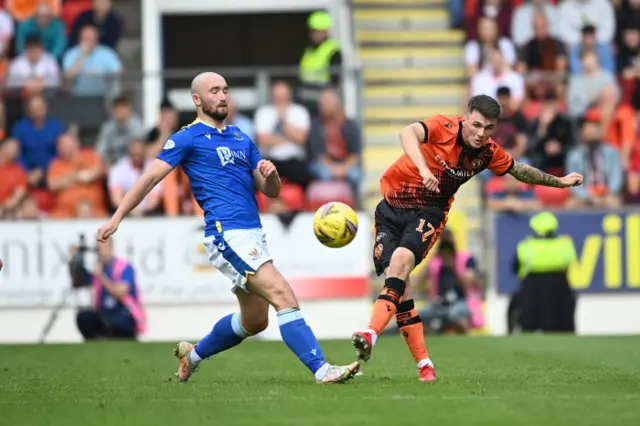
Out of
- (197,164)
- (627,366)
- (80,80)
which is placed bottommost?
(627,366)

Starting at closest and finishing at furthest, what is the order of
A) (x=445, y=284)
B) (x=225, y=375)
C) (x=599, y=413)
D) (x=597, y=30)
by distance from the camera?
(x=599, y=413) → (x=225, y=375) → (x=445, y=284) → (x=597, y=30)

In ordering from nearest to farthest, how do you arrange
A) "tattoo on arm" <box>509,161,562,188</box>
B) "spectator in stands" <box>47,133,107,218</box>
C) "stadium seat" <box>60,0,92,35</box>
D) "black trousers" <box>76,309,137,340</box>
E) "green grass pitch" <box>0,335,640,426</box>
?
1. "green grass pitch" <box>0,335,640,426</box>
2. "tattoo on arm" <box>509,161,562,188</box>
3. "black trousers" <box>76,309,137,340</box>
4. "spectator in stands" <box>47,133,107,218</box>
5. "stadium seat" <box>60,0,92,35</box>

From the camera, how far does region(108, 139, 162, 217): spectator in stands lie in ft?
65.0

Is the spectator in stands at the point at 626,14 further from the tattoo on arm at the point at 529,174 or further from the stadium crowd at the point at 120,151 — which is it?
the tattoo on arm at the point at 529,174

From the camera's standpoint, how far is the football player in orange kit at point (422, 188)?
10266 mm

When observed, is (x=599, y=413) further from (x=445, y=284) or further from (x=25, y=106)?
(x=25, y=106)

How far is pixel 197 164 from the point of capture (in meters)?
10.1

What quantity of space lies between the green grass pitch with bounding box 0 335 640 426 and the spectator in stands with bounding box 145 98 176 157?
213 inches

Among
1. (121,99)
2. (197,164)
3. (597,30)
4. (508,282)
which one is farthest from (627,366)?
(597,30)

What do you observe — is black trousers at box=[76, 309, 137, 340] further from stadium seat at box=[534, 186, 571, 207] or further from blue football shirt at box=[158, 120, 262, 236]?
blue football shirt at box=[158, 120, 262, 236]

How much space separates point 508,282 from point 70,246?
6.09 m

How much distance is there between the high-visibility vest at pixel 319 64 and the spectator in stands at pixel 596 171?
3.61 metres

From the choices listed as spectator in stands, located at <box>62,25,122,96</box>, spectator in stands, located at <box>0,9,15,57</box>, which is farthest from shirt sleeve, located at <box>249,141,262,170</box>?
spectator in stands, located at <box>0,9,15,57</box>

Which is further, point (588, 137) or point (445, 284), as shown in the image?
point (588, 137)
